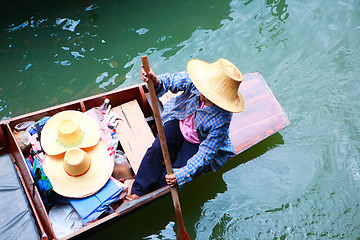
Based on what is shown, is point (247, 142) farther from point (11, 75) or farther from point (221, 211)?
point (11, 75)

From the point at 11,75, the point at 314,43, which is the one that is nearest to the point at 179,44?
the point at 314,43

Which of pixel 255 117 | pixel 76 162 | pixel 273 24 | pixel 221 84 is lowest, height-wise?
pixel 255 117

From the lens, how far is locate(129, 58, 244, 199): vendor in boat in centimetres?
256

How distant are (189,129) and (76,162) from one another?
1.04m

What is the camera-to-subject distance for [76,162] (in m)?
2.95

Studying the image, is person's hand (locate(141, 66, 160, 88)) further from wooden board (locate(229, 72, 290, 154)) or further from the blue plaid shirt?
wooden board (locate(229, 72, 290, 154))

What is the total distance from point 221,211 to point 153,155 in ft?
4.09

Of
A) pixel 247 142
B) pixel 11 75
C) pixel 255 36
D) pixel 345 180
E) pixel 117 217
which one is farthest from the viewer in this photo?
pixel 255 36

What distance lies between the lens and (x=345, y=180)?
4031mm

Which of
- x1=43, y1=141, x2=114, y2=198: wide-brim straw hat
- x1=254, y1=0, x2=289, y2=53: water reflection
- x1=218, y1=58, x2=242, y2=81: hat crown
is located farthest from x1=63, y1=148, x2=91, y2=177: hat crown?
x1=254, y1=0, x2=289, y2=53: water reflection

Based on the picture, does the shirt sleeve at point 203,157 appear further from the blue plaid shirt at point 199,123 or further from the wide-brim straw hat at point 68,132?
the wide-brim straw hat at point 68,132

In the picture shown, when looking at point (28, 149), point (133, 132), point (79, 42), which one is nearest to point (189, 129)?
point (133, 132)

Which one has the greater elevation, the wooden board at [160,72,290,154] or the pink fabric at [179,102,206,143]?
the pink fabric at [179,102,206,143]

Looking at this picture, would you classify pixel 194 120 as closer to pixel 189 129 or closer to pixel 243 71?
pixel 189 129
